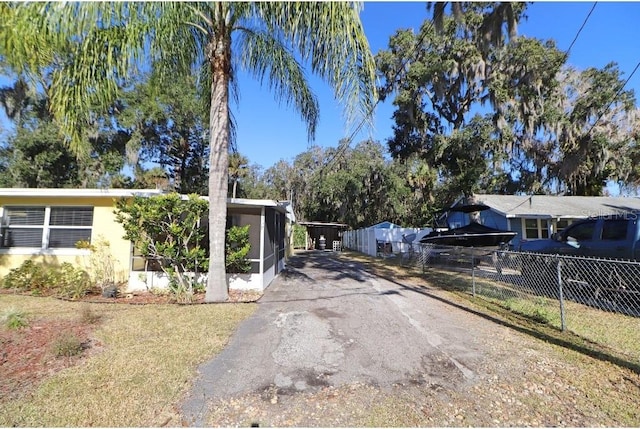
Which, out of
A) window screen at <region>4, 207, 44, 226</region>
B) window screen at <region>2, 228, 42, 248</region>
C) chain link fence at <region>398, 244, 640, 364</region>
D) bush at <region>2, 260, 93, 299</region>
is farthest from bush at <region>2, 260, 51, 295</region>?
chain link fence at <region>398, 244, 640, 364</region>

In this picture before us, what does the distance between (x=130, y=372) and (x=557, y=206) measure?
2096 cm

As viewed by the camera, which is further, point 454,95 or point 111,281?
point 454,95

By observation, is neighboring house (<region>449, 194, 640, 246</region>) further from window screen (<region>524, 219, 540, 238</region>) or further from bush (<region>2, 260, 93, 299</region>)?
bush (<region>2, 260, 93, 299</region>)

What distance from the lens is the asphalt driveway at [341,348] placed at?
11.1 feet

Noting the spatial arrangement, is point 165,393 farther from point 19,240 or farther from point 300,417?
point 19,240

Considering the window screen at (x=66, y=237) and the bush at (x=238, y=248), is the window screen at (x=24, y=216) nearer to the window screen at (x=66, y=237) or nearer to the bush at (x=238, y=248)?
the window screen at (x=66, y=237)

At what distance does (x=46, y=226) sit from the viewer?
29.5 feet

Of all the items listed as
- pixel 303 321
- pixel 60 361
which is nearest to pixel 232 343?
pixel 303 321

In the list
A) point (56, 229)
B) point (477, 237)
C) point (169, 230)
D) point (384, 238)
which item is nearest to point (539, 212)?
point (477, 237)

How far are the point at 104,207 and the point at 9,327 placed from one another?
4.77 metres

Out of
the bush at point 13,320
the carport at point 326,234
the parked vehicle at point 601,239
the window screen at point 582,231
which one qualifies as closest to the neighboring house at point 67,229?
the bush at point 13,320

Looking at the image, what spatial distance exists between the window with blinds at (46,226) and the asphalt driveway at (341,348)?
5931 mm

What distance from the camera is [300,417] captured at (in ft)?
9.00

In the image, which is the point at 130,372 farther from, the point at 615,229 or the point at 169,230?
the point at 615,229
